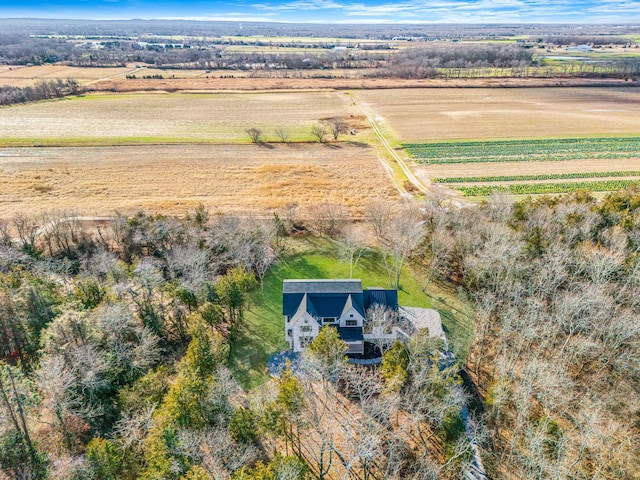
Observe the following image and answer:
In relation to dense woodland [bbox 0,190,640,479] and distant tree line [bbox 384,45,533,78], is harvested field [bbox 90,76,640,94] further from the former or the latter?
dense woodland [bbox 0,190,640,479]

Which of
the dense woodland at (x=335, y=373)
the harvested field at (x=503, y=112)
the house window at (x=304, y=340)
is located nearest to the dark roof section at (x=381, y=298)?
the dense woodland at (x=335, y=373)

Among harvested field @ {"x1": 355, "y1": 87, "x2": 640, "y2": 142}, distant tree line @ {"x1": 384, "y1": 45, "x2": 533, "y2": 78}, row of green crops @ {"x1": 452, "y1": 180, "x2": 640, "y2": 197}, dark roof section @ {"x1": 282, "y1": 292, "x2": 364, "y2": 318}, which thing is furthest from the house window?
distant tree line @ {"x1": 384, "y1": 45, "x2": 533, "y2": 78}

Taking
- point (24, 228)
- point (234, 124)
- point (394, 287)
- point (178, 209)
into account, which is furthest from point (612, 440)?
point (234, 124)

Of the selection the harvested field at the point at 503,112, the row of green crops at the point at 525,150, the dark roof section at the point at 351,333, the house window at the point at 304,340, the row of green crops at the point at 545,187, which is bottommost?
the house window at the point at 304,340

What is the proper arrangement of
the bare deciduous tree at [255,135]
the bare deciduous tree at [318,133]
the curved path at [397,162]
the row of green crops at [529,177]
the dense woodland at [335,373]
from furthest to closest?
1. the bare deciduous tree at [318,133]
2. the bare deciduous tree at [255,135]
3. the row of green crops at [529,177]
4. the curved path at [397,162]
5. the dense woodland at [335,373]

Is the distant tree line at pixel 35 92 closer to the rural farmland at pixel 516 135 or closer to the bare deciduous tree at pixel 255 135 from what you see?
the bare deciduous tree at pixel 255 135

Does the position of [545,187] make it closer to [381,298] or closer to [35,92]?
[381,298]
